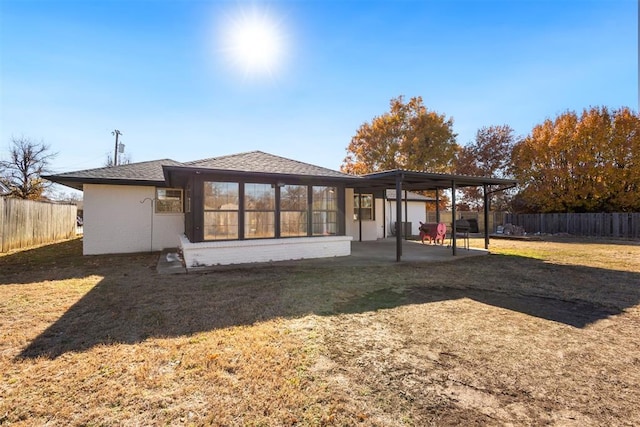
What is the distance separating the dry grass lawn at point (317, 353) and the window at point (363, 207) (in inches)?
337

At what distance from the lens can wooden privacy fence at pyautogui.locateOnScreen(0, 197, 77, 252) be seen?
11234 millimetres

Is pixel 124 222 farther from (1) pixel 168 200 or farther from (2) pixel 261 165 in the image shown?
(2) pixel 261 165

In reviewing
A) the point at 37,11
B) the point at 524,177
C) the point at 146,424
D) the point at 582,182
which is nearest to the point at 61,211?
the point at 37,11

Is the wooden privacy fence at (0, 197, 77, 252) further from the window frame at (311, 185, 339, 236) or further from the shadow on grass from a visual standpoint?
the window frame at (311, 185, 339, 236)

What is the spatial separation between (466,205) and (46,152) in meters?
36.4

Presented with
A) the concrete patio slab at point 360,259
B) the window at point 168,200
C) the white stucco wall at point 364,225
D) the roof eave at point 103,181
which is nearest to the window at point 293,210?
the concrete patio slab at point 360,259

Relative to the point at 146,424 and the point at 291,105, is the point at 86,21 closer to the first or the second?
the point at 291,105

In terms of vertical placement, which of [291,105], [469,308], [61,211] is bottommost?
[469,308]

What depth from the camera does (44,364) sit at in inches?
112

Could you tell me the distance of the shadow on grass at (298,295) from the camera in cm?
381

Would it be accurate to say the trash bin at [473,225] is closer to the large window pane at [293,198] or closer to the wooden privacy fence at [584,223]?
the wooden privacy fence at [584,223]

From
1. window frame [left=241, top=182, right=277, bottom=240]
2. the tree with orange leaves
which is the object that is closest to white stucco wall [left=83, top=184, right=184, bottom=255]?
window frame [left=241, top=182, right=277, bottom=240]

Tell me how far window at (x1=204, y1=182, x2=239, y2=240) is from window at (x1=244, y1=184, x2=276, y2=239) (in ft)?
0.93

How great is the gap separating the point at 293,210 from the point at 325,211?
105cm
